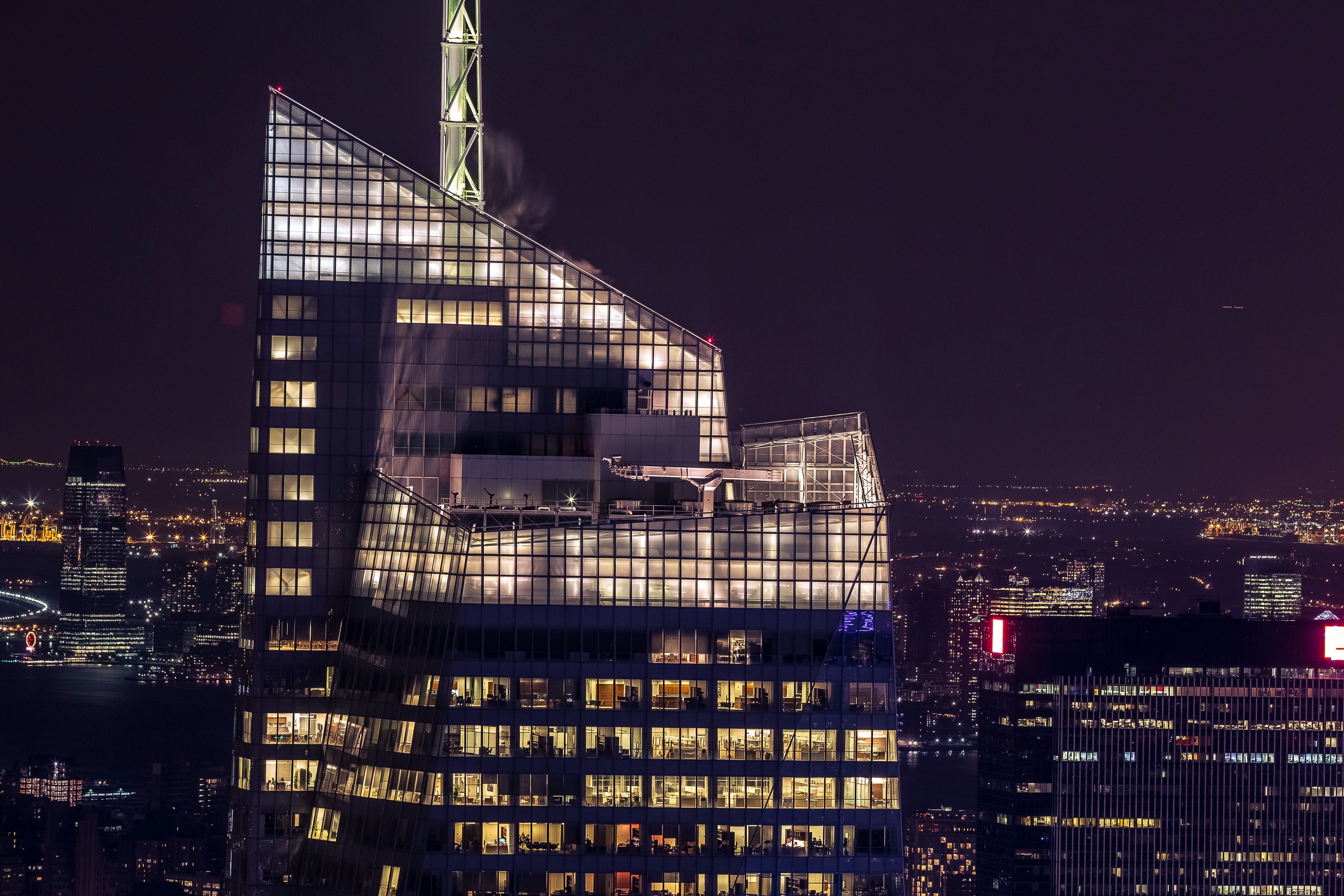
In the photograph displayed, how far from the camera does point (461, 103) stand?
112938 mm

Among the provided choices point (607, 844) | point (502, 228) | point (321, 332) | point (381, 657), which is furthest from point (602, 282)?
point (607, 844)

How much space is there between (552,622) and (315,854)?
732 inches

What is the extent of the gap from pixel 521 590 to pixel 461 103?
3438cm

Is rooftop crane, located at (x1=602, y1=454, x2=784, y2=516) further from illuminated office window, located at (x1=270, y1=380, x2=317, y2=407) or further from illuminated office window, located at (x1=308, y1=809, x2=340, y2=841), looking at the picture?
illuminated office window, located at (x1=308, y1=809, x2=340, y2=841)

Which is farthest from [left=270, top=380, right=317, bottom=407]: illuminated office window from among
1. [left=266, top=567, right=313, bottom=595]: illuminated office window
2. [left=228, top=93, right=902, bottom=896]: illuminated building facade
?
[left=266, top=567, right=313, bottom=595]: illuminated office window

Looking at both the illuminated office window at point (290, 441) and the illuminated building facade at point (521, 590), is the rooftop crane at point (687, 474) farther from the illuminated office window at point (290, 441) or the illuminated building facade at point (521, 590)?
the illuminated office window at point (290, 441)

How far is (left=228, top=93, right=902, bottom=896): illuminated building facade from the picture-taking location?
8869 cm

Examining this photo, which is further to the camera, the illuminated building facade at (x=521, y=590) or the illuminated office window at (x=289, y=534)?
the illuminated office window at (x=289, y=534)

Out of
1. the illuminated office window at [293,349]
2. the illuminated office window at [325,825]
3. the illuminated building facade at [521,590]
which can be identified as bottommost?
the illuminated office window at [325,825]

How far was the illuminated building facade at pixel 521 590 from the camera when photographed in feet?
291

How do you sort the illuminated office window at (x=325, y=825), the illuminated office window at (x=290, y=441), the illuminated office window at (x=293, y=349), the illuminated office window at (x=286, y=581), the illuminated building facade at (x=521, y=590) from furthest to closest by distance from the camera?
the illuminated office window at (x=290, y=441) < the illuminated office window at (x=286, y=581) < the illuminated office window at (x=293, y=349) < the illuminated office window at (x=325, y=825) < the illuminated building facade at (x=521, y=590)

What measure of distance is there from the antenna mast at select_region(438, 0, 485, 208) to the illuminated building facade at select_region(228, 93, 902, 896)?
7.92m

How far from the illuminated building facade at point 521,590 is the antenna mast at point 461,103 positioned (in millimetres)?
7919

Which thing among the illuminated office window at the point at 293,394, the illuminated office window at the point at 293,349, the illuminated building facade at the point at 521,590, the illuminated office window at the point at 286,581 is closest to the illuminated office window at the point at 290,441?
the illuminated building facade at the point at 521,590
